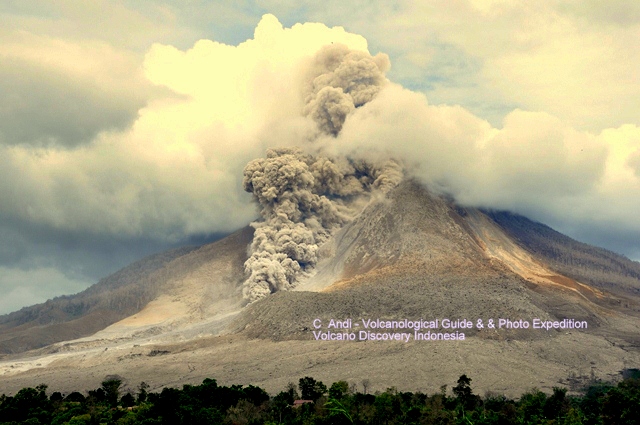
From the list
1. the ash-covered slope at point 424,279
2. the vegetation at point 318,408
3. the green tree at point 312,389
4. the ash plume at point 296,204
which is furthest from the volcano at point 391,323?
the vegetation at point 318,408

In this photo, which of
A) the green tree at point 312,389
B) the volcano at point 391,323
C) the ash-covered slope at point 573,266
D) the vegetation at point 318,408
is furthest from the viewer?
the ash-covered slope at point 573,266

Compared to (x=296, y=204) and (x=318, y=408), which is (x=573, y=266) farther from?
(x=318, y=408)

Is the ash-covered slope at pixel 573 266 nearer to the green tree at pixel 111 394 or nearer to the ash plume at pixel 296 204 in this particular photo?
the ash plume at pixel 296 204

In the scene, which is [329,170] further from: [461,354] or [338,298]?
[461,354]

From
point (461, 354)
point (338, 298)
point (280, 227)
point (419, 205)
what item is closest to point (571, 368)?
point (461, 354)

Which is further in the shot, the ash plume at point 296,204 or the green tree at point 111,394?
the ash plume at point 296,204

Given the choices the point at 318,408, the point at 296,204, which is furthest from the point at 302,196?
the point at 318,408
